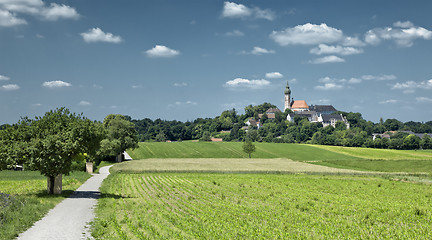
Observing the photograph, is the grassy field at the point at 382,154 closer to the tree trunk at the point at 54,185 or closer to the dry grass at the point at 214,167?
the dry grass at the point at 214,167

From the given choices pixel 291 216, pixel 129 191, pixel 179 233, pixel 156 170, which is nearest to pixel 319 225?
pixel 291 216

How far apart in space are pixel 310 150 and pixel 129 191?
103938mm

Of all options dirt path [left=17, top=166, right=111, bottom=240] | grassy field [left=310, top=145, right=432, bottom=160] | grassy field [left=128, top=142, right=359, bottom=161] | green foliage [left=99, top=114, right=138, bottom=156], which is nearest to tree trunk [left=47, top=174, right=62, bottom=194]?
dirt path [left=17, top=166, right=111, bottom=240]

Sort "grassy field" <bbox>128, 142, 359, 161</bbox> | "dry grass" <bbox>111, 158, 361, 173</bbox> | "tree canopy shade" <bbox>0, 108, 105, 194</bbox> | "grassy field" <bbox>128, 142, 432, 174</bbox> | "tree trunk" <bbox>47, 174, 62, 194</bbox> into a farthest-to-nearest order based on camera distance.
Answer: "grassy field" <bbox>128, 142, 359, 161</bbox>, "grassy field" <bbox>128, 142, 432, 174</bbox>, "dry grass" <bbox>111, 158, 361, 173</bbox>, "tree trunk" <bbox>47, 174, 62, 194</bbox>, "tree canopy shade" <bbox>0, 108, 105, 194</bbox>

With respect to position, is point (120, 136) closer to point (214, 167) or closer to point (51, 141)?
point (214, 167)

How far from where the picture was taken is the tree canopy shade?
31.4 meters

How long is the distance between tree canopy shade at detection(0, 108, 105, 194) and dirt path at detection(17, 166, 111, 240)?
350 centimetres

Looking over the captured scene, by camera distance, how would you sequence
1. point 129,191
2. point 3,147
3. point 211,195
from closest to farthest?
point 3,147, point 211,195, point 129,191

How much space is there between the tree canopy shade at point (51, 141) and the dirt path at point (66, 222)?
3.50 m

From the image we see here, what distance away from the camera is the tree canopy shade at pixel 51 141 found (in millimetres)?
31391

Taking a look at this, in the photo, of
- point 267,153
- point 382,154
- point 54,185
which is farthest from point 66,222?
point 382,154

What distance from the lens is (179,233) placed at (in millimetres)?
18891

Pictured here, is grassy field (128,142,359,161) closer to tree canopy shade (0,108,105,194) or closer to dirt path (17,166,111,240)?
tree canopy shade (0,108,105,194)

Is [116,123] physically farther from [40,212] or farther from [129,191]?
[40,212]
